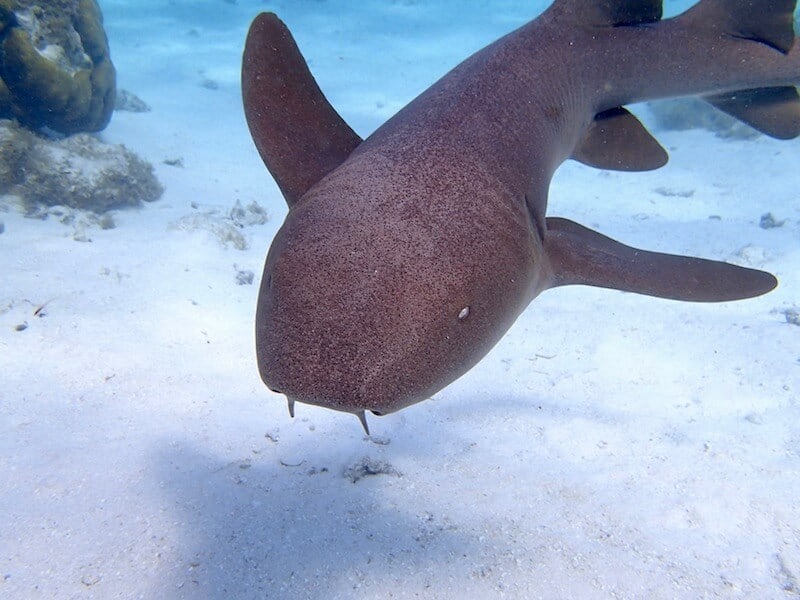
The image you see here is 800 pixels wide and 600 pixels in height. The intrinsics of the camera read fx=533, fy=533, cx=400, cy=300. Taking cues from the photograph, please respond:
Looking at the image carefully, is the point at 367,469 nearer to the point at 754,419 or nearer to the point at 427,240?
the point at 427,240

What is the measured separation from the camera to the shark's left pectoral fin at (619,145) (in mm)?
4164

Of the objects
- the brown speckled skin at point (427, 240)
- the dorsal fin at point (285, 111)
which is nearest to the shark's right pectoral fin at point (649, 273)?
the brown speckled skin at point (427, 240)

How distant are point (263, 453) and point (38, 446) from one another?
1.64 m

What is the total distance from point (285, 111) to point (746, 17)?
366 centimetres

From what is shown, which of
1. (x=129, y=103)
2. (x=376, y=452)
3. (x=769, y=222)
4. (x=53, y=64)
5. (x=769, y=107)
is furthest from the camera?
(x=129, y=103)

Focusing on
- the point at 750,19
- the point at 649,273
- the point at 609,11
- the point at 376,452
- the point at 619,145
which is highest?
the point at 750,19

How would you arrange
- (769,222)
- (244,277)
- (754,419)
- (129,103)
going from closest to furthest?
(754,419) → (244,277) → (769,222) → (129,103)

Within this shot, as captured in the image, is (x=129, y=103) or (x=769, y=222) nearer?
(x=769, y=222)

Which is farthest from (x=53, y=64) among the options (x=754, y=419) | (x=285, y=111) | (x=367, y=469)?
(x=754, y=419)

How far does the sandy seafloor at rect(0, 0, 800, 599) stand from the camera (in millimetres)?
3266

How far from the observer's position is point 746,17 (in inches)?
161

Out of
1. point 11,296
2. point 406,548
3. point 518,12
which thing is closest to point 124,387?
point 11,296

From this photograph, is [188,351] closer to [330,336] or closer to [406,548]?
[406,548]

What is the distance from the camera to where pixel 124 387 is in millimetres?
4855
